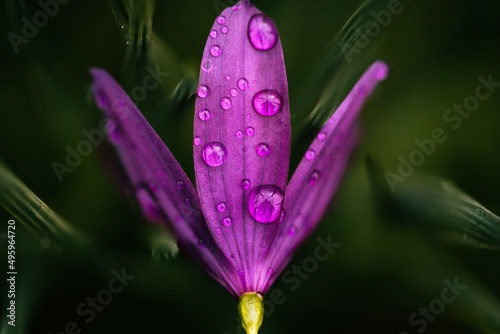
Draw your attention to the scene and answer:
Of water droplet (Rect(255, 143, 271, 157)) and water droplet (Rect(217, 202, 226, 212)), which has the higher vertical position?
water droplet (Rect(255, 143, 271, 157))

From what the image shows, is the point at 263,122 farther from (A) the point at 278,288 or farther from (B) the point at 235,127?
(A) the point at 278,288

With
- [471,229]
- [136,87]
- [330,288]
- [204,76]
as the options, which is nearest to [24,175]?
[136,87]

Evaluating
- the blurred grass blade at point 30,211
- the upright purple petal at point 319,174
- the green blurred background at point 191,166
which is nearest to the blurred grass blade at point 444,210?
the green blurred background at point 191,166

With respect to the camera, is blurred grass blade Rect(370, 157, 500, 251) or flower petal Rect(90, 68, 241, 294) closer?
flower petal Rect(90, 68, 241, 294)

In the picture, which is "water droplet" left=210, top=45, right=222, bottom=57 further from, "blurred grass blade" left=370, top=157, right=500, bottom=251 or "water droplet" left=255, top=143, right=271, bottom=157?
"blurred grass blade" left=370, top=157, right=500, bottom=251

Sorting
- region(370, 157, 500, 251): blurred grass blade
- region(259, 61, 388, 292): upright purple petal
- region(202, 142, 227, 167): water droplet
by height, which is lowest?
region(370, 157, 500, 251): blurred grass blade

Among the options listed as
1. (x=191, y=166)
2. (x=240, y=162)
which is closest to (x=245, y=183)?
(x=240, y=162)

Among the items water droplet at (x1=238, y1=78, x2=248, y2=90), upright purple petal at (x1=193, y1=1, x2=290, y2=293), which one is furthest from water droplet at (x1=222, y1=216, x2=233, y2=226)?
water droplet at (x1=238, y1=78, x2=248, y2=90)
